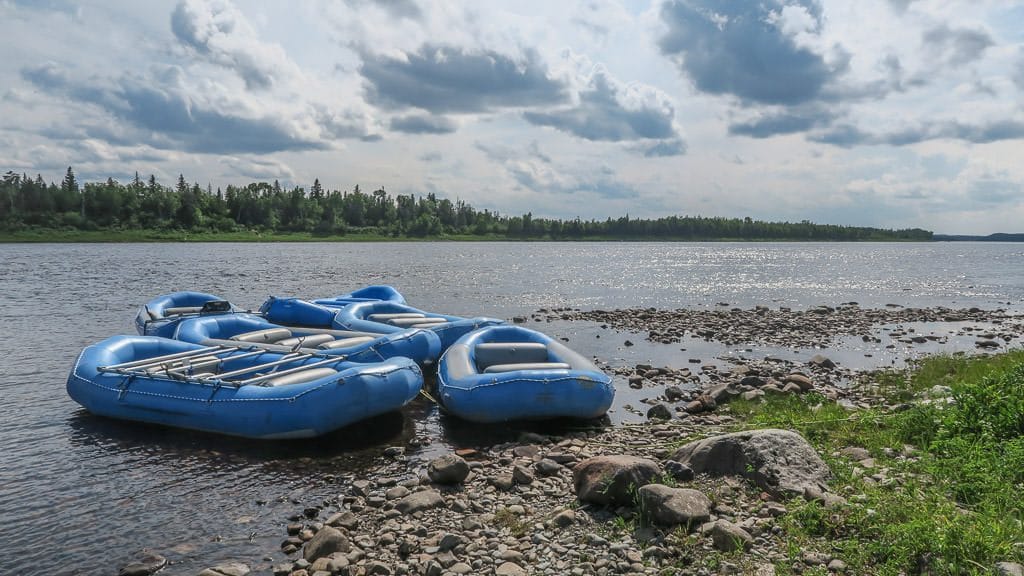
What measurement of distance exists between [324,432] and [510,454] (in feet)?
9.80

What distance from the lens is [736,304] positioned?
110 feet

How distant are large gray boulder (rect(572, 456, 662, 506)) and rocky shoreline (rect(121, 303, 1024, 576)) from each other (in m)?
0.01

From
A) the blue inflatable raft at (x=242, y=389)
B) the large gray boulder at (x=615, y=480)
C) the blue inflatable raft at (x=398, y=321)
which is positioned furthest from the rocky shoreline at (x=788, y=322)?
the large gray boulder at (x=615, y=480)

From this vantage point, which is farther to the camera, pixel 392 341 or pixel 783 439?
pixel 392 341

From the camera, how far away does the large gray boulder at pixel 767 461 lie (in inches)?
A: 249

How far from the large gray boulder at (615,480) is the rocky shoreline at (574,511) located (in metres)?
0.01

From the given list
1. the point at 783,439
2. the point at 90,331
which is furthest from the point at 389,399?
the point at 90,331

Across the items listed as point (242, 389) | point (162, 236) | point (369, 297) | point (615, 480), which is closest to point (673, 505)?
point (615, 480)

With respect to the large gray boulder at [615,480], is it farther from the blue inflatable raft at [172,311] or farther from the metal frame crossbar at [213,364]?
the blue inflatable raft at [172,311]

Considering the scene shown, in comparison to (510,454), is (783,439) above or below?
above

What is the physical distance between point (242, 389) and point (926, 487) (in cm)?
940

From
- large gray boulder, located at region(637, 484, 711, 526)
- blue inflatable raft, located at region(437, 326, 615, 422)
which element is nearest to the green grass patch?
large gray boulder, located at region(637, 484, 711, 526)

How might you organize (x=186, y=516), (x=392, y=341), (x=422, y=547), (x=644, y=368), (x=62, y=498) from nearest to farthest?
(x=422, y=547)
(x=186, y=516)
(x=62, y=498)
(x=392, y=341)
(x=644, y=368)

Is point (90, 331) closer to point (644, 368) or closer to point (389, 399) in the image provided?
point (389, 399)
